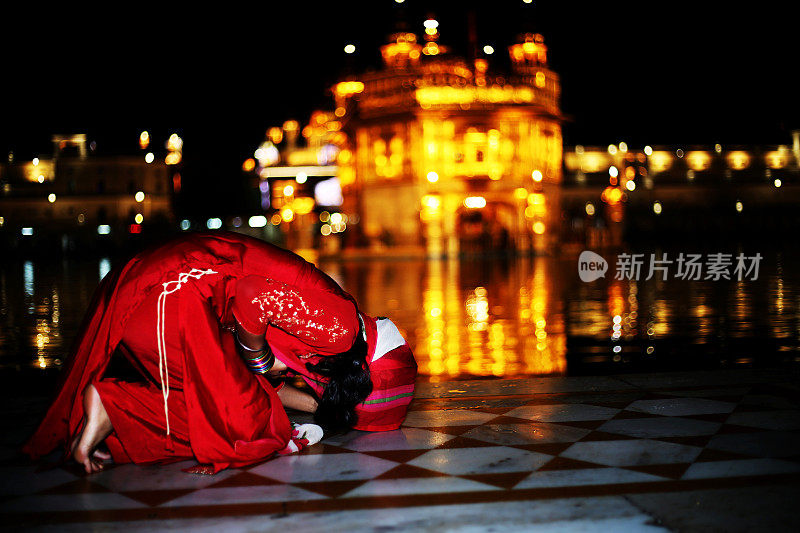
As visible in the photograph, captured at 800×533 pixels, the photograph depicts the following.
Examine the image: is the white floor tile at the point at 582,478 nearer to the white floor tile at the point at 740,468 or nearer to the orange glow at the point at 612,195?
the white floor tile at the point at 740,468

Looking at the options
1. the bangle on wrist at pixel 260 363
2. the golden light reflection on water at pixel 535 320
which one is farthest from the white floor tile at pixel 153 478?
the golden light reflection on water at pixel 535 320

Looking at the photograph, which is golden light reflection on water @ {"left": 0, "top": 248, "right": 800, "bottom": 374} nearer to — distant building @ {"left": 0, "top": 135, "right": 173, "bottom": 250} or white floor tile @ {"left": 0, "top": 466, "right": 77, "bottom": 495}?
white floor tile @ {"left": 0, "top": 466, "right": 77, "bottom": 495}

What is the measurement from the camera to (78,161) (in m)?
71.1

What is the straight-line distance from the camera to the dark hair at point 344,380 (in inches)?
165

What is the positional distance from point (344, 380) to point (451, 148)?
3960 cm

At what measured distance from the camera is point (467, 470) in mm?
3660

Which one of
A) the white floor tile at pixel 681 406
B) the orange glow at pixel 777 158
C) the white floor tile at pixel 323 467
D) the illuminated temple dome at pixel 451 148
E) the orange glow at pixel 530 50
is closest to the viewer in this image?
the white floor tile at pixel 323 467

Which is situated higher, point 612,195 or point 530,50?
point 530,50

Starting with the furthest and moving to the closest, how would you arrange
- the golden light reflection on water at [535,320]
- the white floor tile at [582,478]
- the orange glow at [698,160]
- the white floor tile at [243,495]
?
the orange glow at [698,160] → the golden light reflection on water at [535,320] → the white floor tile at [582,478] → the white floor tile at [243,495]

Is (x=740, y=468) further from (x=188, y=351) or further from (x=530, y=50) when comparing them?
(x=530, y=50)

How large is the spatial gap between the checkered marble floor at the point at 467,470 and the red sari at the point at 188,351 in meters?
0.13

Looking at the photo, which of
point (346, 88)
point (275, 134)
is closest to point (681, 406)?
point (346, 88)

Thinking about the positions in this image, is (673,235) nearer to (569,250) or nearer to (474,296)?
(569,250)

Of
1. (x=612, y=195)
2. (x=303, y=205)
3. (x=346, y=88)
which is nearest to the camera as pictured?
(x=346, y=88)
